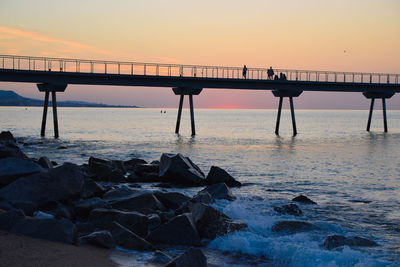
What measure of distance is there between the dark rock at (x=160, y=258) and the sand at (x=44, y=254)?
0.84 meters

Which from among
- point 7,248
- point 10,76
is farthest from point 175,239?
point 10,76

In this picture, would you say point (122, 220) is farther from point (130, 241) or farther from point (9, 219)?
point (9, 219)

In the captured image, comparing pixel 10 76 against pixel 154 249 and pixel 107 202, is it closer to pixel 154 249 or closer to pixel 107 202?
pixel 107 202

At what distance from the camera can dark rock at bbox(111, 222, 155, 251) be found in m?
9.27

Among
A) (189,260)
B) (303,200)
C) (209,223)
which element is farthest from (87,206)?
(303,200)

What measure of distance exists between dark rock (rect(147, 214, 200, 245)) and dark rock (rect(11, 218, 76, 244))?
1.97m

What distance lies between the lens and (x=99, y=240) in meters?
9.00

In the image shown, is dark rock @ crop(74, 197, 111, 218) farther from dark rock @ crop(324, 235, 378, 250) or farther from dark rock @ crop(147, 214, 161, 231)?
dark rock @ crop(324, 235, 378, 250)

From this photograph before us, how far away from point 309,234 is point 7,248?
688cm

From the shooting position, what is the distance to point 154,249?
9.41 metres

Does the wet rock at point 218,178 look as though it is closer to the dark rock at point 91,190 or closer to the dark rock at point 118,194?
the dark rock at point 91,190

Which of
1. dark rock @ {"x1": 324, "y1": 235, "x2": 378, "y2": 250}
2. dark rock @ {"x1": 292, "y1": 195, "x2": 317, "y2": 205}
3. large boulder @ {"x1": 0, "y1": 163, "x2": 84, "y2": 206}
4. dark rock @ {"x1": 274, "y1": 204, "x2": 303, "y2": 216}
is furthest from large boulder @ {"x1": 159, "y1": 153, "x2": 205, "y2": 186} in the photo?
dark rock @ {"x1": 324, "y1": 235, "x2": 378, "y2": 250}

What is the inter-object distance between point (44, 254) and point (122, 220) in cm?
255

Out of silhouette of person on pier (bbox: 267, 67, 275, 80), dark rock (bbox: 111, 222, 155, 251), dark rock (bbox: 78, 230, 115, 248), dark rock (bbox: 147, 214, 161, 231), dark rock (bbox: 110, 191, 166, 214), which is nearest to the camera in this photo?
dark rock (bbox: 78, 230, 115, 248)
